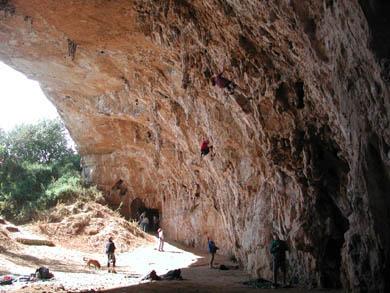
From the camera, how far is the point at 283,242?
1056 centimetres

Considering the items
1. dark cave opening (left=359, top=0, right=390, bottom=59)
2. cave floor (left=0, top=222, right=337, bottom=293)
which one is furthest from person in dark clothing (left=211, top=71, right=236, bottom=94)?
dark cave opening (left=359, top=0, right=390, bottom=59)

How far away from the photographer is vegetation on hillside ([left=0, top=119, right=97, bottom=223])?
75.8ft

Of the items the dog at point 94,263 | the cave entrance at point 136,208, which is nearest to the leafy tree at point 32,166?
the cave entrance at point 136,208

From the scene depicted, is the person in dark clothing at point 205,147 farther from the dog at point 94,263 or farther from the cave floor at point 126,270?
the dog at point 94,263

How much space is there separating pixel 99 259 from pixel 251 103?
9.62m

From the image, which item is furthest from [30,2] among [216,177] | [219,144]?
[216,177]

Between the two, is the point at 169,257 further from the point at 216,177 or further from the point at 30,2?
the point at 30,2

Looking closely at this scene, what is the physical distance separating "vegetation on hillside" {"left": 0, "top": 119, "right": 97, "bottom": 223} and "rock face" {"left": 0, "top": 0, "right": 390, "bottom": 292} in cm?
Answer: 468

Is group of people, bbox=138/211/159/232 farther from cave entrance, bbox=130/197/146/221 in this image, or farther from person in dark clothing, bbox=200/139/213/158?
person in dark clothing, bbox=200/139/213/158

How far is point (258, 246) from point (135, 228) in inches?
417

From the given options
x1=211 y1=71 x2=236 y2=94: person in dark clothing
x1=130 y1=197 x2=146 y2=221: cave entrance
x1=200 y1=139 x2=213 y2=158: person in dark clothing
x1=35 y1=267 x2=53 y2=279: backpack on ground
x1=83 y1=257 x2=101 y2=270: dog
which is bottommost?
x1=35 y1=267 x2=53 y2=279: backpack on ground

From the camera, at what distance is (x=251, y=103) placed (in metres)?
11.7

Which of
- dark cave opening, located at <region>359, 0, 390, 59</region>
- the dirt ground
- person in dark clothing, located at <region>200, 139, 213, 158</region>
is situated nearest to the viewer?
dark cave opening, located at <region>359, 0, 390, 59</region>

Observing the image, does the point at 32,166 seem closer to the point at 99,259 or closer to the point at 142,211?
the point at 142,211
